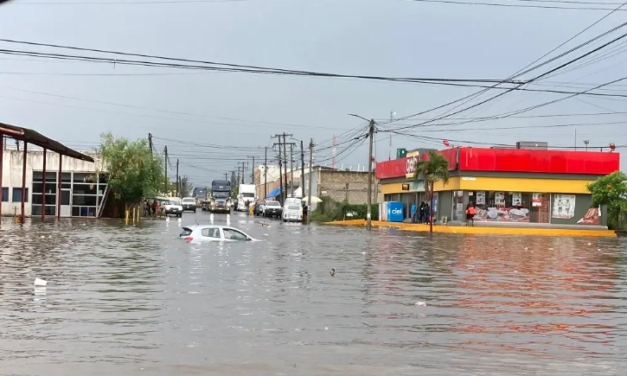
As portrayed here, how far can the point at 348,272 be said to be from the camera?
69.6 feet

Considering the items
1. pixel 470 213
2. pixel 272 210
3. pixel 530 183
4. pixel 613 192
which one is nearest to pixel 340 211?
pixel 272 210

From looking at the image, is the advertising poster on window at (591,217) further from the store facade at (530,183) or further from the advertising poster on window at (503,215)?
the advertising poster on window at (503,215)

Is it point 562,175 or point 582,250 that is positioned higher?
point 562,175

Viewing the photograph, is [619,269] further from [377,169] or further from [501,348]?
[377,169]

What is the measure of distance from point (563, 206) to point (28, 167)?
42.5 metres

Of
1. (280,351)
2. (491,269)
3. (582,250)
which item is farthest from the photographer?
(582,250)

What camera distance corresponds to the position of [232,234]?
31.7m

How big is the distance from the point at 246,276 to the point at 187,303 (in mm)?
4920

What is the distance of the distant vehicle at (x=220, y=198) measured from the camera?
103000 mm

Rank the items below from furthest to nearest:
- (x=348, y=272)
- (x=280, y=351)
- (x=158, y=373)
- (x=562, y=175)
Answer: (x=562, y=175)
(x=348, y=272)
(x=280, y=351)
(x=158, y=373)

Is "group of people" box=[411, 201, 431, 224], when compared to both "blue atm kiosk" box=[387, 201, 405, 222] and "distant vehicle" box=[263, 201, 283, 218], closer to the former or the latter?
"blue atm kiosk" box=[387, 201, 405, 222]

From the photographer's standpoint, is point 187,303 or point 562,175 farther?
point 562,175

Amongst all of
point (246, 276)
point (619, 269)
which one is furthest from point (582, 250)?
point (246, 276)

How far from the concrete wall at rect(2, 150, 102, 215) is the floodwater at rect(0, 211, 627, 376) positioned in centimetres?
4109
